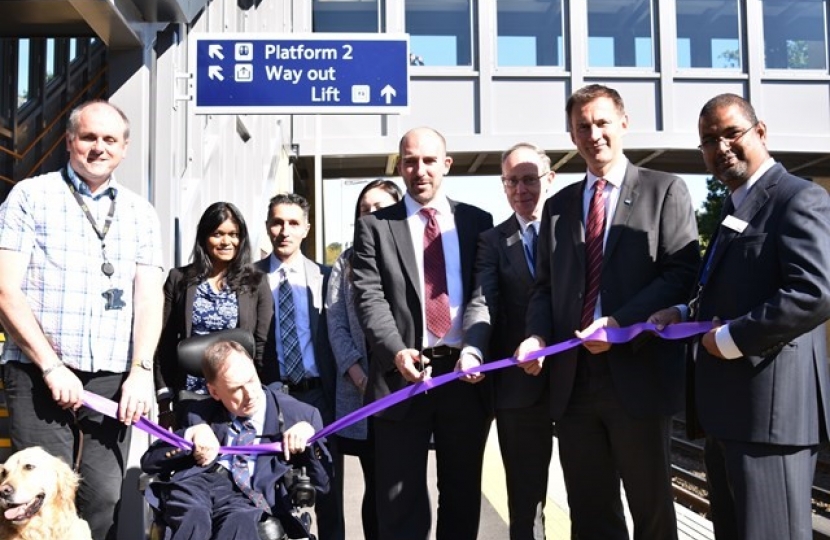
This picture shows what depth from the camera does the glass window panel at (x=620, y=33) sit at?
17.8 meters

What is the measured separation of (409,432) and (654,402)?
46.8 inches

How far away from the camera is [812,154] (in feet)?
59.9

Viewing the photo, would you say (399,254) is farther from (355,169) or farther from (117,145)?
(355,169)

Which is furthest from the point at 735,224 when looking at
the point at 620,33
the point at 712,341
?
the point at 620,33

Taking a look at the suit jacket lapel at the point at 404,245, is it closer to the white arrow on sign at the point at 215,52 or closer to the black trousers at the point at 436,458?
the black trousers at the point at 436,458

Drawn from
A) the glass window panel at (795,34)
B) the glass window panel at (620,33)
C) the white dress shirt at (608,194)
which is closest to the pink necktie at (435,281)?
the white dress shirt at (608,194)

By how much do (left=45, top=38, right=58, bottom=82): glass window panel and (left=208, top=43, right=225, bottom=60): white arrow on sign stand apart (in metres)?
3.63

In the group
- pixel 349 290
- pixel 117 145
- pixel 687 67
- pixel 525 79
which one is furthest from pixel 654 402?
pixel 687 67

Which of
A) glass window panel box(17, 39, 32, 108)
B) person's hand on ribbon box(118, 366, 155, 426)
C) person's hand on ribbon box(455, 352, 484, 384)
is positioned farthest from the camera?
glass window panel box(17, 39, 32, 108)

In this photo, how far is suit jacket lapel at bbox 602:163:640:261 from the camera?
12.6ft

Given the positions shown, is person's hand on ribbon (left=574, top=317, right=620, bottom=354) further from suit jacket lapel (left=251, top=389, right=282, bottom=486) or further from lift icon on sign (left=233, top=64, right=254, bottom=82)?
lift icon on sign (left=233, top=64, right=254, bottom=82)

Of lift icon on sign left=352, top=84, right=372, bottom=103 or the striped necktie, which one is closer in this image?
the striped necktie

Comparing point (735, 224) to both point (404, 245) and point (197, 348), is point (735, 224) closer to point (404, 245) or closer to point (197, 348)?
point (404, 245)

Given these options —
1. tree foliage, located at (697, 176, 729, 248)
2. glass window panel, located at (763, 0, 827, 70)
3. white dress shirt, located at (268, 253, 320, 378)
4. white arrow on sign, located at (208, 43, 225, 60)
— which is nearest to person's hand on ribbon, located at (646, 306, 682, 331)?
white dress shirt, located at (268, 253, 320, 378)
